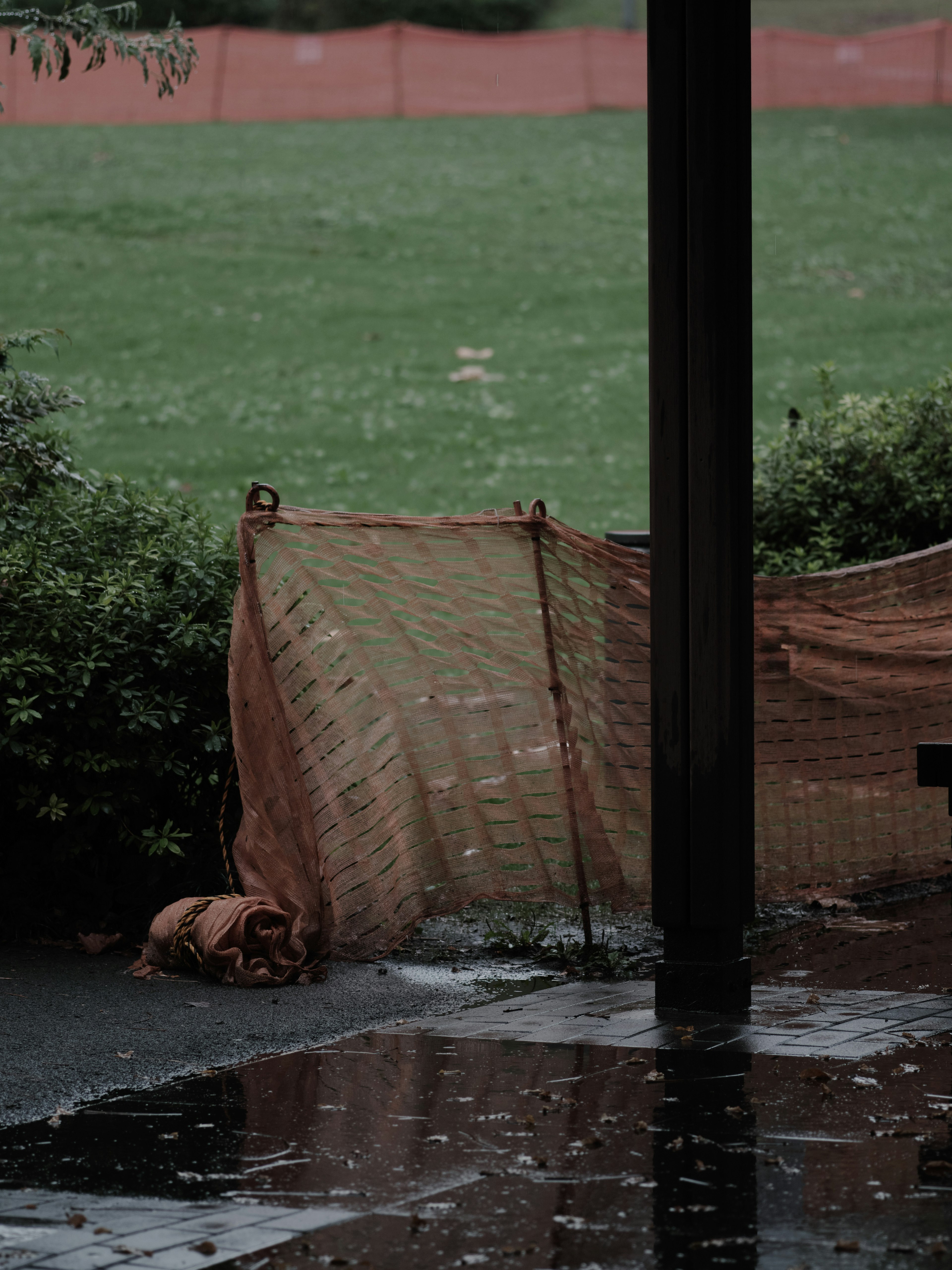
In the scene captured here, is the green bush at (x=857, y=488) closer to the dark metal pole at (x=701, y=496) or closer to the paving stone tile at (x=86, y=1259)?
the dark metal pole at (x=701, y=496)

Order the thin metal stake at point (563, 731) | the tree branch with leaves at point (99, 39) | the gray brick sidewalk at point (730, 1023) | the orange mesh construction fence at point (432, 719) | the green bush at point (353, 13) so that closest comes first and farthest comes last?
the gray brick sidewalk at point (730, 1023) < the orange mesh construction fence at point (432, 719) < the thin metal stake at point (563, 731) < the tree branch with leaves at point (99, 39) < the green bush at point (353, 13)

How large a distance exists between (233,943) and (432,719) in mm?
1198

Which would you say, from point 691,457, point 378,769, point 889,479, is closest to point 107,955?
point 378,769

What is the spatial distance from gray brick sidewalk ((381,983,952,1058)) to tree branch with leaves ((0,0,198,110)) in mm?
4624

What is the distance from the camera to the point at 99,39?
8.70 meters

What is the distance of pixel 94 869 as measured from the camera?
7.34m

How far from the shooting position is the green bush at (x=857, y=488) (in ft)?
33.9

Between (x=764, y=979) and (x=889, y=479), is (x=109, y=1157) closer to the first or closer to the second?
(x=764, y=979)

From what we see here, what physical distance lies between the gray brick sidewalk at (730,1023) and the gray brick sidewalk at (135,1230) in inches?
72.1

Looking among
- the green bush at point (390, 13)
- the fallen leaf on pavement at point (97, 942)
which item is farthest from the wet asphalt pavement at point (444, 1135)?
the green bush at point (390, 13)

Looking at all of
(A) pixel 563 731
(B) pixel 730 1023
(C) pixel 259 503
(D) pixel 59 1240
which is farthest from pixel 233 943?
(D) pixel 59 1240

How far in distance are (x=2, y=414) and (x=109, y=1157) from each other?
4680mm

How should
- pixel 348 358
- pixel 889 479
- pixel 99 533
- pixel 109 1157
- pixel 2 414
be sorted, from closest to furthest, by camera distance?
pixel 109 1157 → pixel 99 533 → pixel 2 414 → pixel 889 479 → pixel 348 358

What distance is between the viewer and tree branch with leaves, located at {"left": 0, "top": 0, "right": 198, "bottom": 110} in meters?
8.48
